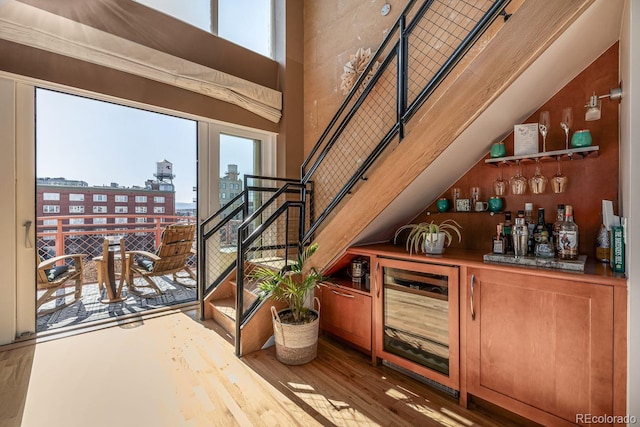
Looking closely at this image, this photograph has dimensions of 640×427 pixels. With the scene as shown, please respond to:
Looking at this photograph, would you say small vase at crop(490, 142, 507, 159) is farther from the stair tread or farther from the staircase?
the stair tread

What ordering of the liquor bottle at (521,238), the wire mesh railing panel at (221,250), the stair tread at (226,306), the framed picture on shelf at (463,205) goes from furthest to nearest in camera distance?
the wire mesh railing panel at (221,250)
the stair tread at (226,306)
the framed picture on shelf at (463,205)
the liquor bottle at (521,238)

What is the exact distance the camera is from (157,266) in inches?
134

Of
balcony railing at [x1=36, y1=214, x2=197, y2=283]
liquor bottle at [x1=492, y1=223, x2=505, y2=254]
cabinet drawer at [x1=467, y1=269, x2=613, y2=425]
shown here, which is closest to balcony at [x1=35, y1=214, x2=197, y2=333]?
balcony railing at [x1=36, y1=214, x2=197, y2=283]

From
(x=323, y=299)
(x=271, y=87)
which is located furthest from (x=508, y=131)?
(x=271, y=87)

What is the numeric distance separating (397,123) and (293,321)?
1.71 m

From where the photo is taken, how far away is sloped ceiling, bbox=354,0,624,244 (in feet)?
4.59

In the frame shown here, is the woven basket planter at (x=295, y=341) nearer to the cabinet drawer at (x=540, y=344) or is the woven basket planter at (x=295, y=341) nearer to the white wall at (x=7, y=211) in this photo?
the cabinet drawer at (x=540, y=344)

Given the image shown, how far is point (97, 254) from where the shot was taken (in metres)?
3.87

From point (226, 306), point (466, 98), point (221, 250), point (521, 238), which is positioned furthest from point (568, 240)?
point (221, 250)

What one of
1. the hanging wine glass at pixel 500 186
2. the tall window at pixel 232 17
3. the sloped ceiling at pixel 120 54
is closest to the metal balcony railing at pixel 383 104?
the hanging wine glass at pixel 500 186

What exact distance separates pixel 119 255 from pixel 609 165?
15.5ft

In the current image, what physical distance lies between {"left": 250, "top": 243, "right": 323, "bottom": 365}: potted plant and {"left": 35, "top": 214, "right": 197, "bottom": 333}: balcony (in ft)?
5.43

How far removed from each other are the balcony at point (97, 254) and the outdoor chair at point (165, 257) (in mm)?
117

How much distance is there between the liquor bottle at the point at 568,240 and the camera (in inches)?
60.9
